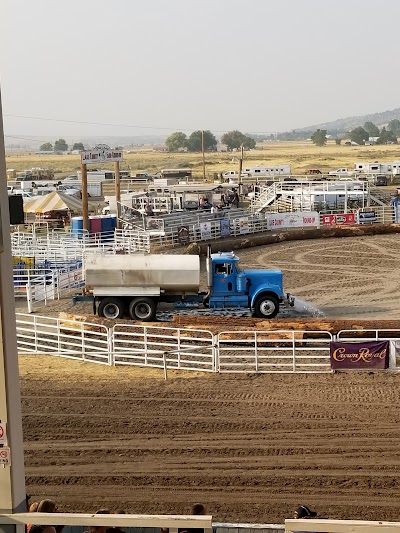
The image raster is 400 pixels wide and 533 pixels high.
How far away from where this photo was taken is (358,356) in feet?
59.3

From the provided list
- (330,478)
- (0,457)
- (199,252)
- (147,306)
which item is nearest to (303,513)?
(0,457)

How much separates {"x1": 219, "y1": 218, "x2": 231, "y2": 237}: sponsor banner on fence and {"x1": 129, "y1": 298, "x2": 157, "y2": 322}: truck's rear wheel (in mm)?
18032

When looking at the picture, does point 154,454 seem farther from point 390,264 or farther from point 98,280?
point 390,264

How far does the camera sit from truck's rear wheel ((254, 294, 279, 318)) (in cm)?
2439

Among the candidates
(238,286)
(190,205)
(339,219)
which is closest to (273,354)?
(238,286)

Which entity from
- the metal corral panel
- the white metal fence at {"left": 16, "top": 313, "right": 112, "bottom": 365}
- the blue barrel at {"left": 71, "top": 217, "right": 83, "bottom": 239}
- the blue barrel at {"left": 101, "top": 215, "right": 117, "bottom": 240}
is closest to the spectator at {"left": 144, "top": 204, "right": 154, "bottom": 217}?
the blue barrel at {"left": 101, "top": 215, "right": 117, "bottom": 240}

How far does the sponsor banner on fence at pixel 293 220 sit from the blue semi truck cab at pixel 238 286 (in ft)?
66.9

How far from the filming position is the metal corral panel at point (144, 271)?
2436 cm

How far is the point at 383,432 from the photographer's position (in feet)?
→ 46.4

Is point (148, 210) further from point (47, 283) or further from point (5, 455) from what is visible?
point (5, 455)

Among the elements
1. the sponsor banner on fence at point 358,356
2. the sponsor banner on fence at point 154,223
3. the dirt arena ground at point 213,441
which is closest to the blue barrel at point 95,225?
the sponsor banner on fence at point 154,223

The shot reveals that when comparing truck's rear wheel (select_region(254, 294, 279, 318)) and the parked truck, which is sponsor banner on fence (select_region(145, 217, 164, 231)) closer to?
the parked truck

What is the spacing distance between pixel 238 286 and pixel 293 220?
21556mm

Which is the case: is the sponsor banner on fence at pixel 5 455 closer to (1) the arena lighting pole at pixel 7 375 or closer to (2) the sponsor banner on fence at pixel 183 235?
(1) the arena lighting pole at pixel 7 375
